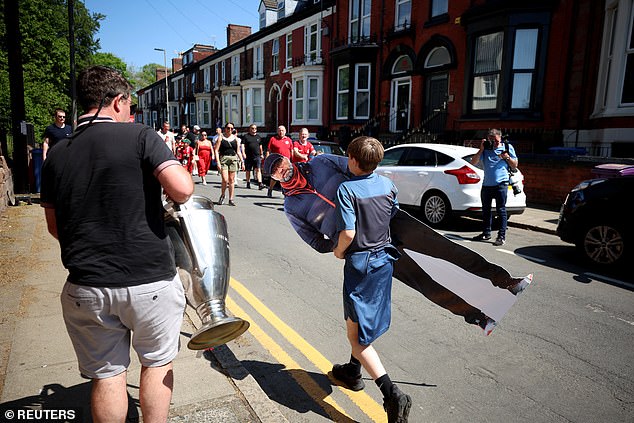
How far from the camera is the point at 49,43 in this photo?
2969cm

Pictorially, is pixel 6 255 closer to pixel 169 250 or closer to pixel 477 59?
pixel 169 250

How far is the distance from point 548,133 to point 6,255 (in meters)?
13.7

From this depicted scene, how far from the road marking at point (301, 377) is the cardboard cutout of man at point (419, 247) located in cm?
99

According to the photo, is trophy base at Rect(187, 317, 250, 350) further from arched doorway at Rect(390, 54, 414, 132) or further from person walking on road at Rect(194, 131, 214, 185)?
arched doorway at Rect(390, 54, 414, 132)

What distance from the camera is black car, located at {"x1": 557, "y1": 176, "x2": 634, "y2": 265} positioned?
19.7 ft

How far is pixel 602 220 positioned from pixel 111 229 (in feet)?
21.4

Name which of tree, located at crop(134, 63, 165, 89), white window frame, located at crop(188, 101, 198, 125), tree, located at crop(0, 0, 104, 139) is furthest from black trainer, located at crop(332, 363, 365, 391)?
tree, located at crop(134, 63, 165, 89)

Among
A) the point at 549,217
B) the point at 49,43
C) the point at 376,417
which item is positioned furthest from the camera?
the point at 49,43

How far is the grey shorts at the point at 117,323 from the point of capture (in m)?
1.99

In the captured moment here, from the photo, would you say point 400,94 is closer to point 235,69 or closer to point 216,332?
point 216,332

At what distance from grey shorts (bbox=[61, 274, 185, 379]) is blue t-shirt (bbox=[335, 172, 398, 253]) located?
107 centimetres

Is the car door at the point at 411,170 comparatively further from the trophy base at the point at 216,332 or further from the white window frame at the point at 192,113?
the white window frame at the point at 192,113

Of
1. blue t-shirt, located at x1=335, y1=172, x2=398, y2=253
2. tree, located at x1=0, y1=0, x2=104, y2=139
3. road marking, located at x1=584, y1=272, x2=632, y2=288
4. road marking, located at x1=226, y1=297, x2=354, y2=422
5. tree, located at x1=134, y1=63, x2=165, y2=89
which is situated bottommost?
road marking, located at x1=226, y1=297, x2=354, y2=422

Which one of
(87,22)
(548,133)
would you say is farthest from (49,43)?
(548,133)
